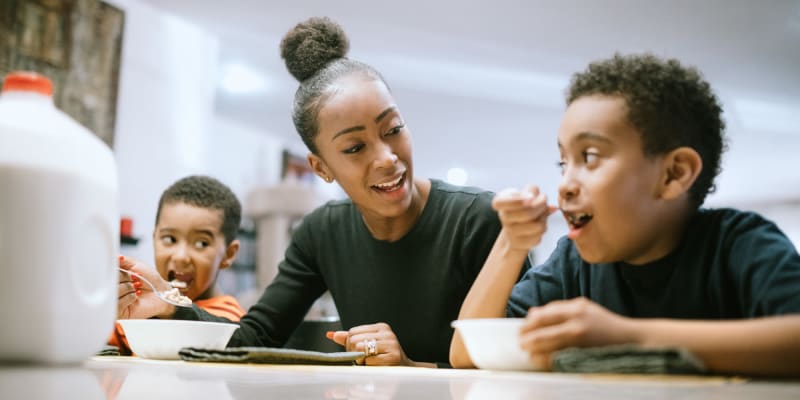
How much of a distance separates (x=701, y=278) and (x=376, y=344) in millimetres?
500

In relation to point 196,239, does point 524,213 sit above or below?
above

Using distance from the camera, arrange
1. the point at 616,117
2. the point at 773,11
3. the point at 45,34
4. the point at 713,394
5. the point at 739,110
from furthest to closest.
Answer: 1. the point at 739,110
2. the point at 773,11
3. the point at 45,34
4. the point at 616,117
5. the point at 713,394

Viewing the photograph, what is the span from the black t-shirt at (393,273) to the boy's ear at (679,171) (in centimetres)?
46

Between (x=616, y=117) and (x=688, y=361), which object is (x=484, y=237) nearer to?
(x=616, y=117)

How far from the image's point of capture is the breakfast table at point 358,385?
502 millimetres

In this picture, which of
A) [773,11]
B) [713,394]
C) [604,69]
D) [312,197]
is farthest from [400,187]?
[312,197]

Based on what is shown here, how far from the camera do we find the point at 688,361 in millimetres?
612

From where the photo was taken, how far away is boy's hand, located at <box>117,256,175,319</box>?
1148mm

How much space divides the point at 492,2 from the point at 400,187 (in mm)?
2658

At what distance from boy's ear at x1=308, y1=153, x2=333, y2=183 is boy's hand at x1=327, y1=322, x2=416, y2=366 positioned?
1.46 feet

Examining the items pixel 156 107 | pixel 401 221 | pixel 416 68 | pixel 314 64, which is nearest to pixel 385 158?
pixel 401 221

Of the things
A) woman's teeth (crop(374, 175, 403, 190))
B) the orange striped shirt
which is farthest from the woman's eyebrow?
the orange striped shirt

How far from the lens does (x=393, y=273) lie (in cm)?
137

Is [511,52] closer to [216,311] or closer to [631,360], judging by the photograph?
[216,311]
